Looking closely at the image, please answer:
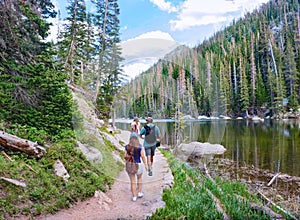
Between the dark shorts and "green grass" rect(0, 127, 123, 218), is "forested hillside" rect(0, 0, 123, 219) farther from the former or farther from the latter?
the dark shorts

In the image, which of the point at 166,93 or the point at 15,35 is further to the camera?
the point at 15,35

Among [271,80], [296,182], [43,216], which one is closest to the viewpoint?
[43,216]

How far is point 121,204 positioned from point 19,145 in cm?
Result: 251

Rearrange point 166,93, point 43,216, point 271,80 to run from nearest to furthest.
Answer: point 166,93 < point 43,216 < point 271,80

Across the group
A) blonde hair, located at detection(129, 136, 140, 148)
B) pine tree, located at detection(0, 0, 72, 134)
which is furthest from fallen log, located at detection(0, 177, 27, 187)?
blonde hair, located at detection(129, 136, 140, 148)

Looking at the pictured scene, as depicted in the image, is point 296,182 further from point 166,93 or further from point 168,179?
point 166,93

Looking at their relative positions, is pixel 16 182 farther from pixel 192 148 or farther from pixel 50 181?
pixel 192 148

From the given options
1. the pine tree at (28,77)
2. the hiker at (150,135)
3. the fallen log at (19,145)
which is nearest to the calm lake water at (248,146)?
the hiker at (150,135)

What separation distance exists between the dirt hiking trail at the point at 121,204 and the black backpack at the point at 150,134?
682 millimetres

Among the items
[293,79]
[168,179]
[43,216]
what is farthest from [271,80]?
[43,216]

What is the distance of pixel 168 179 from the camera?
600 centimetres

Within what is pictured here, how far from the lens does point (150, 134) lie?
3021 mm

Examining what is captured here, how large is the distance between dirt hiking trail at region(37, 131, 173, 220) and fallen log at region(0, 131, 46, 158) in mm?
1557

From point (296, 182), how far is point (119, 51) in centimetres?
900
